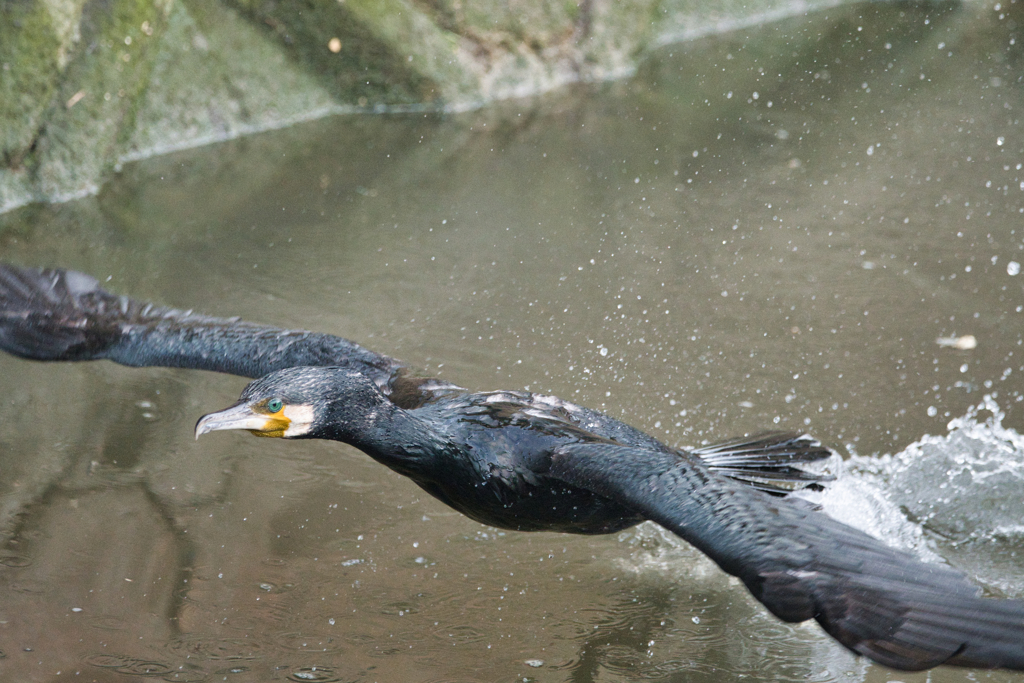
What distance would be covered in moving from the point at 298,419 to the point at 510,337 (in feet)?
6.28

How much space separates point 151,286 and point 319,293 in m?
0.90

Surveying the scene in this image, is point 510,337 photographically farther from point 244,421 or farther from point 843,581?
point 843,581

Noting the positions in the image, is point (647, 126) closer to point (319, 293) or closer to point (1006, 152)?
point (1006, 152)

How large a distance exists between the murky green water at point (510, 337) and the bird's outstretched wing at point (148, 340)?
0.61m

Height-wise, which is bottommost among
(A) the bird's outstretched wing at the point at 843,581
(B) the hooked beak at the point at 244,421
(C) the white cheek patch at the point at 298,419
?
(A) the bird's outstretched wing at the point at 843,581

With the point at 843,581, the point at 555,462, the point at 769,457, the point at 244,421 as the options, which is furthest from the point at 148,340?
the point at 843,581

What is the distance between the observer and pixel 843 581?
7.32 ft

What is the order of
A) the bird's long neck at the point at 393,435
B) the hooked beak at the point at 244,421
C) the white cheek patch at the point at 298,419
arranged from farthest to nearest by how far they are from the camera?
the bird's long neck at the point at 393,435
the white cheek patch at the point at 298,419
the hooked beak at the point at 244,421

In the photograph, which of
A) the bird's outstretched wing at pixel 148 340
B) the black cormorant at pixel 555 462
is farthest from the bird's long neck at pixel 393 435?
the bird's outstretched wing at pixel 148 340

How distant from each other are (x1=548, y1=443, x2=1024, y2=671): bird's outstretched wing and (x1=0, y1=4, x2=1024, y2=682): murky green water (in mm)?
856

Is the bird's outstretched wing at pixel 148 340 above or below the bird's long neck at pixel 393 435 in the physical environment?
above

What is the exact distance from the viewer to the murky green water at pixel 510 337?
3.19m

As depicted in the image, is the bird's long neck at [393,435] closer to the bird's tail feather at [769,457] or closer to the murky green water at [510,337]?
the murky green water at [510,337]

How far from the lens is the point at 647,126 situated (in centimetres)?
716
